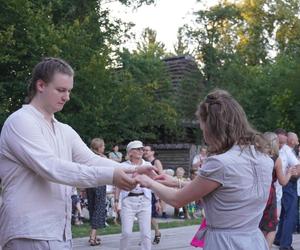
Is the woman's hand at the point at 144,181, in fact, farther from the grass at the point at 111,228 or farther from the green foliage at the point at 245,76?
the green foliage at the point at 245,76

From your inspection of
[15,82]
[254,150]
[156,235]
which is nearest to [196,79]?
[15,82]

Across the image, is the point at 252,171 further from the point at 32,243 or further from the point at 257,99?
the point at 257,99

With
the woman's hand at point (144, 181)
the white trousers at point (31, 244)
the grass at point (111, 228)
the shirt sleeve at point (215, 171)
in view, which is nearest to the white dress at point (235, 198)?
the shirt sleeve at point (215, 171)

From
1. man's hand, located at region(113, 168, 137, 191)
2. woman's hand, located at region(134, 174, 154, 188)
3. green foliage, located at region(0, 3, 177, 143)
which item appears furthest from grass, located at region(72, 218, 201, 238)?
man's hand, located at region(113, 168, 137, 191)

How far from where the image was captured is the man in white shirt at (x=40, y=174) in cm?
333

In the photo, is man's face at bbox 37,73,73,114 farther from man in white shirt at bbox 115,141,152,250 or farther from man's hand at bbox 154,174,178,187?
man in white shirt at bbox 115,141,152,250

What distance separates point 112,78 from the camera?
63.5 feet

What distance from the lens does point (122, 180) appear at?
141 inches

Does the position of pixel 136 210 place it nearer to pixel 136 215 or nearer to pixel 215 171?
pixel 136 215

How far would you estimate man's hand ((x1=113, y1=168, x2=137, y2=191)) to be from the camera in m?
3.55

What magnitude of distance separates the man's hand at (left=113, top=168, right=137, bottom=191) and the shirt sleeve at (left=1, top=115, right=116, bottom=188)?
5cm

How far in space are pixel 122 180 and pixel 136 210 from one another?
545 cm

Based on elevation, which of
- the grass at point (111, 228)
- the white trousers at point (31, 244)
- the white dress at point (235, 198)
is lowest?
the grass at point (111, 228)

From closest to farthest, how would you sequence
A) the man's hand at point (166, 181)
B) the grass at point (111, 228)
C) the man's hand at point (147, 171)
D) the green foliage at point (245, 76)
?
the man's hand at point (147, 171), the man's hand at point (166, 181), the grass at point (111, 228), the green foliage at point (245, 76)
